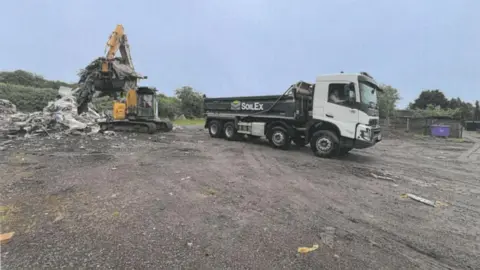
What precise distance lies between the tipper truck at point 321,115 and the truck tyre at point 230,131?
1.48ft

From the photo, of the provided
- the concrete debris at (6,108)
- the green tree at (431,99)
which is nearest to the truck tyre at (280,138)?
the concrete debris at (6,108)

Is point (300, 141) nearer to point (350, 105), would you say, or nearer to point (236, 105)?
point (350, 105)

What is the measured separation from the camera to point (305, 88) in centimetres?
945

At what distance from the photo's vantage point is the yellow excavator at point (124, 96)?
1371cm

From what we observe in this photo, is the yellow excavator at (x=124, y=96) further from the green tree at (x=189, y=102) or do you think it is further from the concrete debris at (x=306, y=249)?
the green tree at (x=189, y=102)

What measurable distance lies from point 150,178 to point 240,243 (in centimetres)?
306

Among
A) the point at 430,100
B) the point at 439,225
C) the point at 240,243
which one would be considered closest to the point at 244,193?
the point at 240,243

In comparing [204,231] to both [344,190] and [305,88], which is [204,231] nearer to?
[344,190]

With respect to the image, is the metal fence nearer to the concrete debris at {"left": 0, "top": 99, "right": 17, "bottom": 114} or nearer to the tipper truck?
the tipper truck

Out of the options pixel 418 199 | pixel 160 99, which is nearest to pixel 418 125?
pixel 418 199

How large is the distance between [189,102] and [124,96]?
2041 cm

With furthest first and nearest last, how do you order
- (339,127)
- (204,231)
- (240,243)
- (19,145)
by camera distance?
(19,145) → (339,127) → (204,231) → (240,243)

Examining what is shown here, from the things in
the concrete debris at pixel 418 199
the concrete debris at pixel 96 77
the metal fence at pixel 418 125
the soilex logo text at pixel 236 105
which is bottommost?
the concrete debris at pixel 418 199

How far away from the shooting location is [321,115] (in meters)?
8.55
